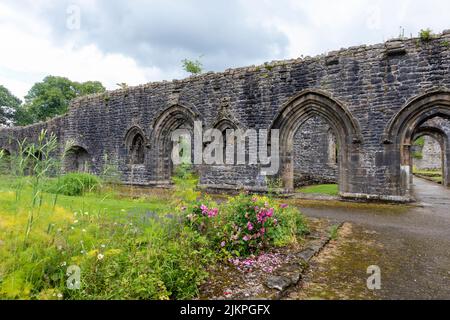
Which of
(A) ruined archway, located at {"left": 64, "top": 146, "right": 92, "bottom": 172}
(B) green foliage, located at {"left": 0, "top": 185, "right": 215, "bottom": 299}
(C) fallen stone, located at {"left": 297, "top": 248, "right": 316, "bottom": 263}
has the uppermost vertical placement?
(A) ruined archway, located at {"left": 64, "top": 146, "right": 92, "bottom": 172}

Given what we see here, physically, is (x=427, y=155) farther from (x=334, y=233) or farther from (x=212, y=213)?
(x=212, y=213)

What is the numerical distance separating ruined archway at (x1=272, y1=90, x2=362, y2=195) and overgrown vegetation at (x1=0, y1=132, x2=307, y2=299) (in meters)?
5.89

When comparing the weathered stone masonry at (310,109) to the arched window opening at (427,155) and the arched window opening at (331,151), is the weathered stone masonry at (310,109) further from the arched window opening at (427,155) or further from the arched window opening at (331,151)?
the arched window opening at (427,155)

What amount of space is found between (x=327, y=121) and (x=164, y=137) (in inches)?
295

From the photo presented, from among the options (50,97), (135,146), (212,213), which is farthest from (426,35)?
(50,97)

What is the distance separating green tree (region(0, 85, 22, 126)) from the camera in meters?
38.8

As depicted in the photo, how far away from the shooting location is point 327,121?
391 inches

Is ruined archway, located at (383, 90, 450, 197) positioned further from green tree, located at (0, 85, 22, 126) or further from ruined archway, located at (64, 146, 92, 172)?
green tree, located at (0, 85, 22, 126)

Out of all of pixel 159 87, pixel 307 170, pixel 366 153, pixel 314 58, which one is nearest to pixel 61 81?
pixel 159 87

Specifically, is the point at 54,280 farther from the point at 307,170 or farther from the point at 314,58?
the point at 307,170

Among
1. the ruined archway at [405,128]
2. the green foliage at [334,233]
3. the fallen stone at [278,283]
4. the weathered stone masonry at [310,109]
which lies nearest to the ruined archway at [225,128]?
the weathered stone masonry at [310,109]

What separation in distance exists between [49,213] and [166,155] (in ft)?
35.7

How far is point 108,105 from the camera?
1537 centimetres

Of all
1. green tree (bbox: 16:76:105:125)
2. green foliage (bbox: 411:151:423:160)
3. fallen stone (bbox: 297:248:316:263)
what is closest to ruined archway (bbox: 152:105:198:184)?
fallen stone (bbox: 297:248:316:263)
